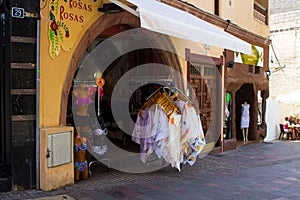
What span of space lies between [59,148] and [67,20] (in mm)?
2001

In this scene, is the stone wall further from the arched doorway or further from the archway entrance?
the archway entrance

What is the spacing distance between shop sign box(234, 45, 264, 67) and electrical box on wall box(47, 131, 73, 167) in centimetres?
676

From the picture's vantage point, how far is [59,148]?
18.5 feet

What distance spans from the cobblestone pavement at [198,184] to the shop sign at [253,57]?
3.62 meters

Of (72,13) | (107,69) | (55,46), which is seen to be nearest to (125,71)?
(107,69)

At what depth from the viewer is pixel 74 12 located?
19.5 ft

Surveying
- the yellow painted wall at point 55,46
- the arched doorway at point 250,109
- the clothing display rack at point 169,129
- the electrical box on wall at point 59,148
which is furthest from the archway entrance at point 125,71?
the arched doorway at point 250,109

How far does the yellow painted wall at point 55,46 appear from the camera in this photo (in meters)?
5.51

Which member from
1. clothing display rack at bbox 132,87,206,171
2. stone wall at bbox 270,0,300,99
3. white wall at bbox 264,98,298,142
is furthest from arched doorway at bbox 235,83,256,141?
stone wall at bbox 270,0,300,99

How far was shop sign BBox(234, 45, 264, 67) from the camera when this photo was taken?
36.9 feet

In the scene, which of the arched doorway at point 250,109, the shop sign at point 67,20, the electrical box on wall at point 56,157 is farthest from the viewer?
the arched doorway at point 250,109

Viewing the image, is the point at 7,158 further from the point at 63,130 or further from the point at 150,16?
the point at 150,16

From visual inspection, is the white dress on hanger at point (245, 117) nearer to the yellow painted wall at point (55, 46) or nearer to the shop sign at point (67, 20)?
the shop sign at point (67, 20)

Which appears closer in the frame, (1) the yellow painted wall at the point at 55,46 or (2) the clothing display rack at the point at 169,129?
(1) the yellow painted wall at the point at 55,46
